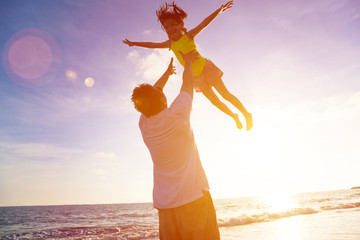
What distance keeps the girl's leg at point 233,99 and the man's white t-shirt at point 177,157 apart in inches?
82.8

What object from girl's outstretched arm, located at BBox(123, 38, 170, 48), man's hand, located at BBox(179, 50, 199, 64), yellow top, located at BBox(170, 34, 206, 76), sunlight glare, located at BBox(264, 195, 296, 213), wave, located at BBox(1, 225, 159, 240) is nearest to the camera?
man's hand, located at BBox(179, 50, 199, 64)

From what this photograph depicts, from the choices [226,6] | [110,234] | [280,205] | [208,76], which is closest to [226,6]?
[226,6]

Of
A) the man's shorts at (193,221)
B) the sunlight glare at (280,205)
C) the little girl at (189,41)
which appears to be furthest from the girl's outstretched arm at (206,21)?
the sunlight glare at (280,205)

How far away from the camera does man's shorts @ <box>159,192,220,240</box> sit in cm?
199

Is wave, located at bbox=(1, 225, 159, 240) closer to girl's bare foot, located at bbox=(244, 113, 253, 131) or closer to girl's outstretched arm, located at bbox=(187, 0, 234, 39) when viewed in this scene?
girl's bare foot, located at bbox=(244, 113, 253, 131)

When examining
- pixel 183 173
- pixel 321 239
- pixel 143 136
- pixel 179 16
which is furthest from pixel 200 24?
pixel 321 239

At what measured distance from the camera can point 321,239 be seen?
241 inches

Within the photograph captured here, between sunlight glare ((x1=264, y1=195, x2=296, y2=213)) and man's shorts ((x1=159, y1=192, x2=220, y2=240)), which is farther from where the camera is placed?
sunlight glare ((x1=264, y1=195, x2=296, y2=213))

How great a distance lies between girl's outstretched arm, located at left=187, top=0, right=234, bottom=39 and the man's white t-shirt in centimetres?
204

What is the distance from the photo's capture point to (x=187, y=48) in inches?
147

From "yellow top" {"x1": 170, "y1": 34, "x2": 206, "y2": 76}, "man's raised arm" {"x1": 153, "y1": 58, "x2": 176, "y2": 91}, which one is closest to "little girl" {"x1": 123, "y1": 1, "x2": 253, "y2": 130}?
"yellow top" {"x1": 170, "y1": 34, "x2": 206, "y2": 76}

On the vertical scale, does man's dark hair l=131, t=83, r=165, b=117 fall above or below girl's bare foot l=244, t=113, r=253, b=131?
below

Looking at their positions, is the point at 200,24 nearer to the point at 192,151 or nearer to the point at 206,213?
the point at 192,151

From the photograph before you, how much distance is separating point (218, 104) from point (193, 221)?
9.33 ft
